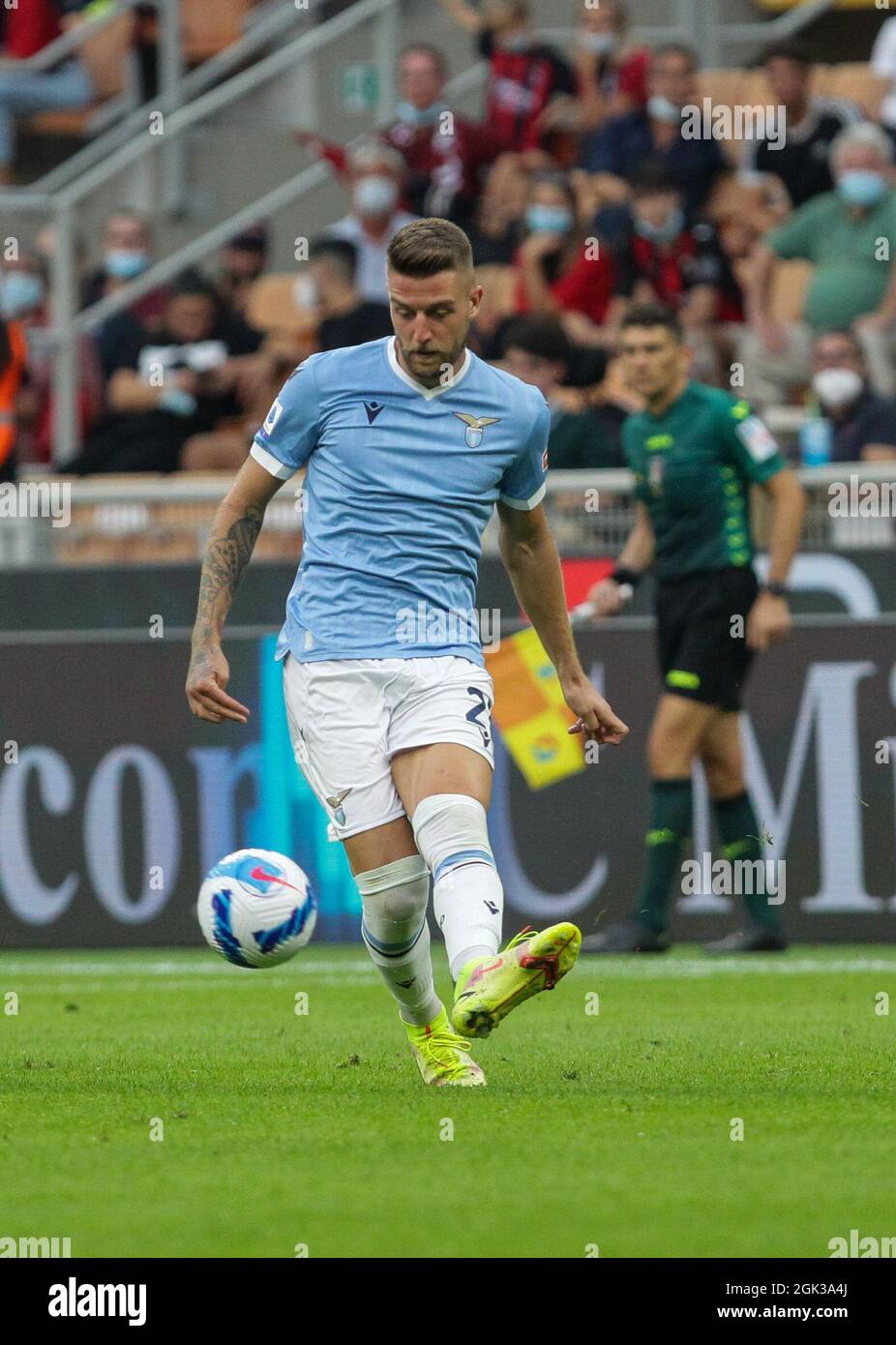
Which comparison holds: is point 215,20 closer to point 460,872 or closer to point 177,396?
point 177,396

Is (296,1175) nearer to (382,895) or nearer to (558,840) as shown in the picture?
(382,895)

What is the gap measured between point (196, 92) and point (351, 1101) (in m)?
13.3

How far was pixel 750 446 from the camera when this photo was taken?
10516 millimetres

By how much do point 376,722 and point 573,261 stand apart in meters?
8.89

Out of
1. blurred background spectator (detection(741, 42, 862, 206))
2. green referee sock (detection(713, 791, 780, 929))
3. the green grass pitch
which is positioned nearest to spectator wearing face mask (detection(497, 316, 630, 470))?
green referee sock (detection(713, 791, 780, 929))

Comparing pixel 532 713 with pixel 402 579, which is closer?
pixel 402 579

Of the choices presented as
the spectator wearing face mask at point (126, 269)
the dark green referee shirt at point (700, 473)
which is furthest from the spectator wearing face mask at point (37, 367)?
the dark green referee shirt at point (700, 473)

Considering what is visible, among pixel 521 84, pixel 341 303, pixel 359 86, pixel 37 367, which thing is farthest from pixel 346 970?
pixel 359 86

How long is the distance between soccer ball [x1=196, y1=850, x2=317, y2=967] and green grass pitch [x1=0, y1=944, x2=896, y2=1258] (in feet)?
1.21

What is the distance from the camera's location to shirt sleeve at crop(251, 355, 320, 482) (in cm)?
632

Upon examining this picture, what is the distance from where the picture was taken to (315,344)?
48.1 ft

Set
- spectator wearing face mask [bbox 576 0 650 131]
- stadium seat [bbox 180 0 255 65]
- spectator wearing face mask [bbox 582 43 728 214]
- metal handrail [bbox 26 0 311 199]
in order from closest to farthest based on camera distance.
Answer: spectator wearing face mask [bbox 582 43 728 214], spectator wearing face mask [bbox 576 0 650 131], metal handrail [bbox 26 0 311 199], stadium seat [bbox 180 0 255 65]

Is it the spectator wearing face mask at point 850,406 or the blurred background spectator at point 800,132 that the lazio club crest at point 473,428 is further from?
the blurred background spectator at point 800,132

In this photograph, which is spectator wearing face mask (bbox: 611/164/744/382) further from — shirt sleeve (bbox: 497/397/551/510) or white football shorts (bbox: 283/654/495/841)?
white football shorts (bbox: 283/654/495/841)
